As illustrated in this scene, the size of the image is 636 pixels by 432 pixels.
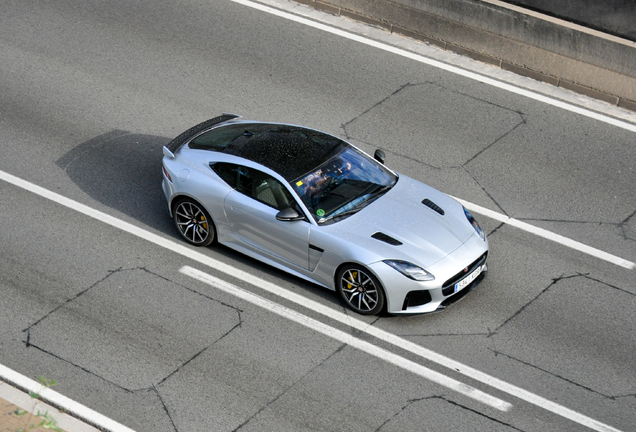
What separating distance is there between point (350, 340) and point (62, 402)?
9.93ft

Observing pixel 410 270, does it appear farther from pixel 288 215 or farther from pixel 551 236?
pixel 551 236

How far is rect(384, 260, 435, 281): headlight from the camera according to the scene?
9102mm

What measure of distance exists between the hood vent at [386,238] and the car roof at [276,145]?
1165 millimetres

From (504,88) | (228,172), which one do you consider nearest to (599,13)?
(504,88)

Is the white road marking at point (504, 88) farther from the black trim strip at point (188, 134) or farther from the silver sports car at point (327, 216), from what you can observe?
the black trim strip at point (188, 134)

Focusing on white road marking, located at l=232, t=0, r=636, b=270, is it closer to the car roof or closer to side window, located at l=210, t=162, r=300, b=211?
the car roof

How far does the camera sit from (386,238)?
938cm

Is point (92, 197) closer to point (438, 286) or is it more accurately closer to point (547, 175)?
point (438, 286)

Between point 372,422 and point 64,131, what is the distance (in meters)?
7.10

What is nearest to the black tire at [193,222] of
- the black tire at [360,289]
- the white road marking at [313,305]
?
the white road marking at [313,305]

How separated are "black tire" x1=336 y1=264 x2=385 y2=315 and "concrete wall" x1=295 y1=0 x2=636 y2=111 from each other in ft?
20.8

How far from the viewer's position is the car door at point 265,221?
9.68 m

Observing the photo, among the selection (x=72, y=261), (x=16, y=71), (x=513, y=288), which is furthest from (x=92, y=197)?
(x=513, y=288)

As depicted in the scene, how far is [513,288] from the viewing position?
9.95m
